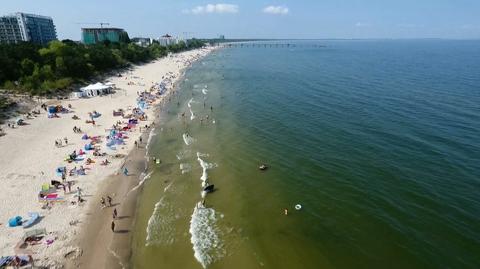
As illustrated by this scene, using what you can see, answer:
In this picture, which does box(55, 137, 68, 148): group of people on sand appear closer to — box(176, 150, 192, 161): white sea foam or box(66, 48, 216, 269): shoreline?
box(66, 48, 216, 269): shoreline

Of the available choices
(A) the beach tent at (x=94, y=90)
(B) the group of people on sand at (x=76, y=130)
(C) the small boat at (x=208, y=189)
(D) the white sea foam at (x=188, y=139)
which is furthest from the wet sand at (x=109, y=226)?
(A) the beach tent at (x=94, y=90)

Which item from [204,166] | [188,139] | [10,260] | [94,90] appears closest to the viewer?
[10,260]

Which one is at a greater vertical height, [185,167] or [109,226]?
[185,167]

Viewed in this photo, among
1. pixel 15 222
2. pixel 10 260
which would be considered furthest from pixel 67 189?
pixel 10 260

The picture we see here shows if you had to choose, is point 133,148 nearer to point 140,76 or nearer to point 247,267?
point 247,267

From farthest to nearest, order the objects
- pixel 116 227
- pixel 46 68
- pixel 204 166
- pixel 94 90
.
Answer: pixel 94 90, pixel 46 68, pixel 204 166, pixel 116 227

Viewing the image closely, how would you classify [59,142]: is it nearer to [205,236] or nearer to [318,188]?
[205,236]

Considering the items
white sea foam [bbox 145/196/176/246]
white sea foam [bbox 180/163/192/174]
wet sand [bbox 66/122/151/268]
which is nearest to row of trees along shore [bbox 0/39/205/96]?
wet sand [bbox 66/122/151/268]

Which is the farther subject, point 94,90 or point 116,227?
point 94,90
